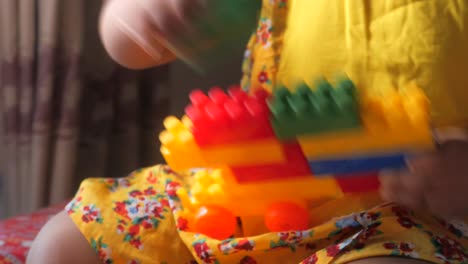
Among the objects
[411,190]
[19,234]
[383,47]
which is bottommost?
[19,234]

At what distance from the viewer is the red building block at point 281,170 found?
1.71ft

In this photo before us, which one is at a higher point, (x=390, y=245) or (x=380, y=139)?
(x=380, y=139)

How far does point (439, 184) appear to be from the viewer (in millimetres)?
517

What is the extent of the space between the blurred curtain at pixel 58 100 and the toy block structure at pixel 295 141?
1.69 feet

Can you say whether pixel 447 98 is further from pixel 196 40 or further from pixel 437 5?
pixel 196 40

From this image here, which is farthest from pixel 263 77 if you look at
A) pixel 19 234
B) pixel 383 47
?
pixel 19 234

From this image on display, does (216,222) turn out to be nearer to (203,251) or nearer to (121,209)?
(203,251)

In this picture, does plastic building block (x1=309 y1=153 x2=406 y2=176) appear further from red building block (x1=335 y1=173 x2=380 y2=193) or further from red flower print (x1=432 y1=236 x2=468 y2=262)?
red flower print (x1=432 y1=236 x2=468 y2=262)

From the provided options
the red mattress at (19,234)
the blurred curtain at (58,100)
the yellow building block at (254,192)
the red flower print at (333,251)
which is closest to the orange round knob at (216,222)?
the yellow building block at (254,192)

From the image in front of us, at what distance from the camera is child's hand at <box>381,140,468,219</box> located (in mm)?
502

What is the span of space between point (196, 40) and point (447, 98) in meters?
0.26

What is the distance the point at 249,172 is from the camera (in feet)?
1.84

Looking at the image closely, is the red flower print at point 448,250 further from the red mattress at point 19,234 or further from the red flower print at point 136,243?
the red mattress at point 19,234

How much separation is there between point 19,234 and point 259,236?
34cm
